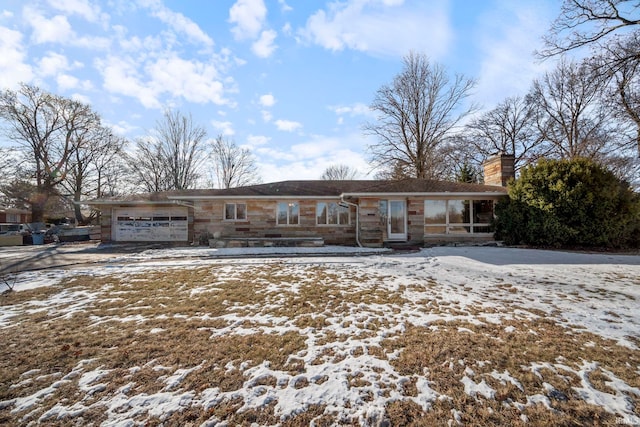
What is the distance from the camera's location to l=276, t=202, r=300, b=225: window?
1352cm

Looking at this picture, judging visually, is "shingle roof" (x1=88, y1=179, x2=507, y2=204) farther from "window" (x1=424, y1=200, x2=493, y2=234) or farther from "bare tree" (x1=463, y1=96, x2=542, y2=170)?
"bare tree" (x1=463, y1=96, x2=542, y2=170)

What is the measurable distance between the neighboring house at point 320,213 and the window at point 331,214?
50mm

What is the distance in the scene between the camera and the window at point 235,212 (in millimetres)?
13602

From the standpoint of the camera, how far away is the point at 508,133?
78.0ft

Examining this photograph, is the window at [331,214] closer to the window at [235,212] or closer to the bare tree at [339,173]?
the window at [235,212]

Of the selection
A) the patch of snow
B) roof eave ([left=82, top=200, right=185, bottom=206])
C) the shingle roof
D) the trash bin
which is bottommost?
the patch of snow

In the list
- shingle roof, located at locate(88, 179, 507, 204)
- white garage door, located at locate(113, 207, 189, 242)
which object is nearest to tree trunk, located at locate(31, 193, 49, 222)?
white garage door, located at locate(113, 207, 189, 242)

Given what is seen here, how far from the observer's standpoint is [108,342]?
333 centimetres

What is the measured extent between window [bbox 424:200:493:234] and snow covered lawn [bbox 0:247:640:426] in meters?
6.74

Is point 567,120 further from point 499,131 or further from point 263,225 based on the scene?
point 263,225

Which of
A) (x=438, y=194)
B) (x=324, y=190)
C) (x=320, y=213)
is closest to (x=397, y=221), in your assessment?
(x=438, y=194)

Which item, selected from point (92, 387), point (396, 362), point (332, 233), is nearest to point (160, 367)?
point (92, 387)

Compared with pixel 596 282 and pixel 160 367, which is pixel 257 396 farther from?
pixel 596 282

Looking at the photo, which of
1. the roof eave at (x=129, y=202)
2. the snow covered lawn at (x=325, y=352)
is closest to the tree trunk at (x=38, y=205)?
the roof eave at (x=129, y=202)
